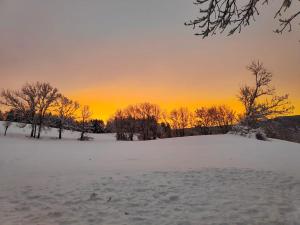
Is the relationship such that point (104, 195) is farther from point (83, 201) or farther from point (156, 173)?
point (156, 173)

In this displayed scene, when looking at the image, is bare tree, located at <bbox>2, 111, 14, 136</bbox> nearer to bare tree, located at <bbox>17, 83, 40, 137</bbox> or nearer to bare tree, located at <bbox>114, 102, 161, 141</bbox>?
bare tree, located at <bbox>17, 83, 40, 137</bbox>

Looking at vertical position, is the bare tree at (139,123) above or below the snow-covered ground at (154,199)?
above

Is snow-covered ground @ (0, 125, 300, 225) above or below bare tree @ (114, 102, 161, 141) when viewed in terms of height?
below

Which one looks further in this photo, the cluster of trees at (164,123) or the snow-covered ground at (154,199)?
the cluster of trees at (164,123)

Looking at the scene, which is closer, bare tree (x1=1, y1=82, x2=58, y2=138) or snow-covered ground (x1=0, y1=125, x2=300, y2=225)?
snow-covered ground (x1=0, y1=125, x2=300, y2=225)

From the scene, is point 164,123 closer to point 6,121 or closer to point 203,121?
point 203,121

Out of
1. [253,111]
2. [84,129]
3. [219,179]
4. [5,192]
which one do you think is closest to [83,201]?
[5,192]

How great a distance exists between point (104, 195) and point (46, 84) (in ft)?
137

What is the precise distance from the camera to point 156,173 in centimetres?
1243

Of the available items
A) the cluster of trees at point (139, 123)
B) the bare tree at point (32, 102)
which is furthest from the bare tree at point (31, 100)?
the cluster of trees at point (139, 123)

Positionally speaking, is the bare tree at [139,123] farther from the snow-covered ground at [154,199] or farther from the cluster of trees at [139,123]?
the snow-covered ground at [154,199]

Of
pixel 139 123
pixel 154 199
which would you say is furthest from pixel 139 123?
pixel 154 199

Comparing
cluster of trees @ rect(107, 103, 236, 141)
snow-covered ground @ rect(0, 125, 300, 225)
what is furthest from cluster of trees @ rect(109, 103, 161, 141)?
snow-covered ground @ rect(0, 125, 300, 225)

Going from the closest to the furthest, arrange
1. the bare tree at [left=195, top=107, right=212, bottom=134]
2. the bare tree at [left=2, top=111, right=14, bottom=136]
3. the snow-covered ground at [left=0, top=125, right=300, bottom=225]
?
1. the snow-covered ground at [left=0, top=125, right=300, bottom=225]
2. the bare tree at [left=2, top=111, right=14, bottom=136]
3. the bare tree at [left=195, top=107, right=212, bottom=134]
